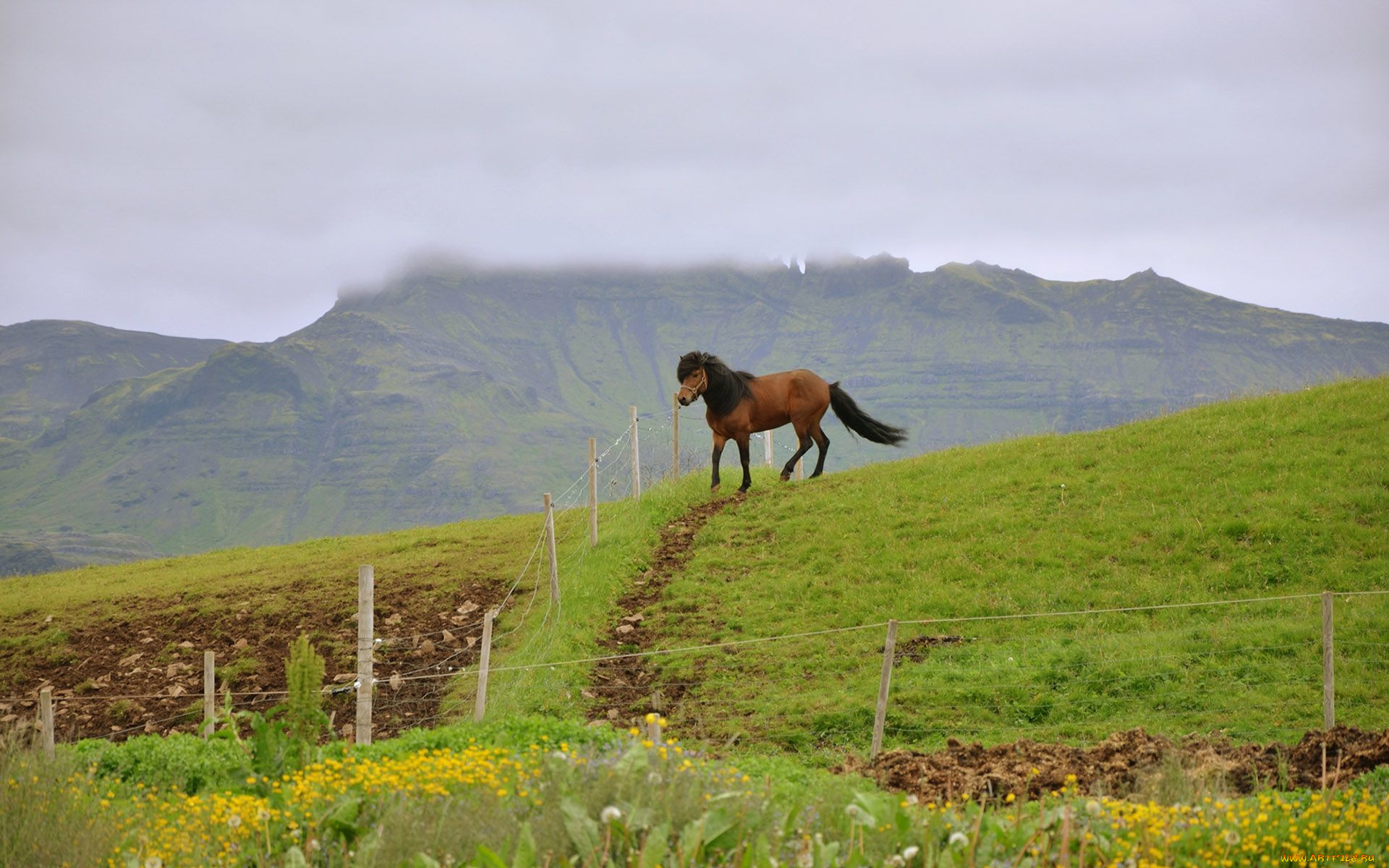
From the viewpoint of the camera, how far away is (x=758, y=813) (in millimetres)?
5910

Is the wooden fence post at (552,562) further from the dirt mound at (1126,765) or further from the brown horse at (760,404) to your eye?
the dirt mound at (1126,765)

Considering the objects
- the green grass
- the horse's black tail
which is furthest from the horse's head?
the horse's black tail

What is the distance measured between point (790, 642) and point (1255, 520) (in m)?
7.31

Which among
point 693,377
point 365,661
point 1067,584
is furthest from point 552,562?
point 1067,584

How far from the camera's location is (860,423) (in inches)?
918

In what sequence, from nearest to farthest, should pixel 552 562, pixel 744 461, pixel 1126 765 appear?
pixel 1126 765 → pixel 552 562 → pixel 744 461

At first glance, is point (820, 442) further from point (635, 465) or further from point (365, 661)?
point (365, 661)

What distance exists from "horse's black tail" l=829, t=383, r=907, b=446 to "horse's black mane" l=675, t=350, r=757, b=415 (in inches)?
94.0

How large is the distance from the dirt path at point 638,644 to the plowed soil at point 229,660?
2.07m

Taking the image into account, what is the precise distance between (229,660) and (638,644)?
6398 mm

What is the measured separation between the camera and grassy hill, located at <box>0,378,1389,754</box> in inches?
455

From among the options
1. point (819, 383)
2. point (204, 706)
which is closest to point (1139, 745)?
point (204, 706)

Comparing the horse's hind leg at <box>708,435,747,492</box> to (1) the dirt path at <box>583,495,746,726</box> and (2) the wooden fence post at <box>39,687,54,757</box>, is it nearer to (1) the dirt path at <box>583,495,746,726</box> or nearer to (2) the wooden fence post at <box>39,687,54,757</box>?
(1) the dirt path at <box>583,495,746,726</box>

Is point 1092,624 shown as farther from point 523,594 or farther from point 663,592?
point 523,594
